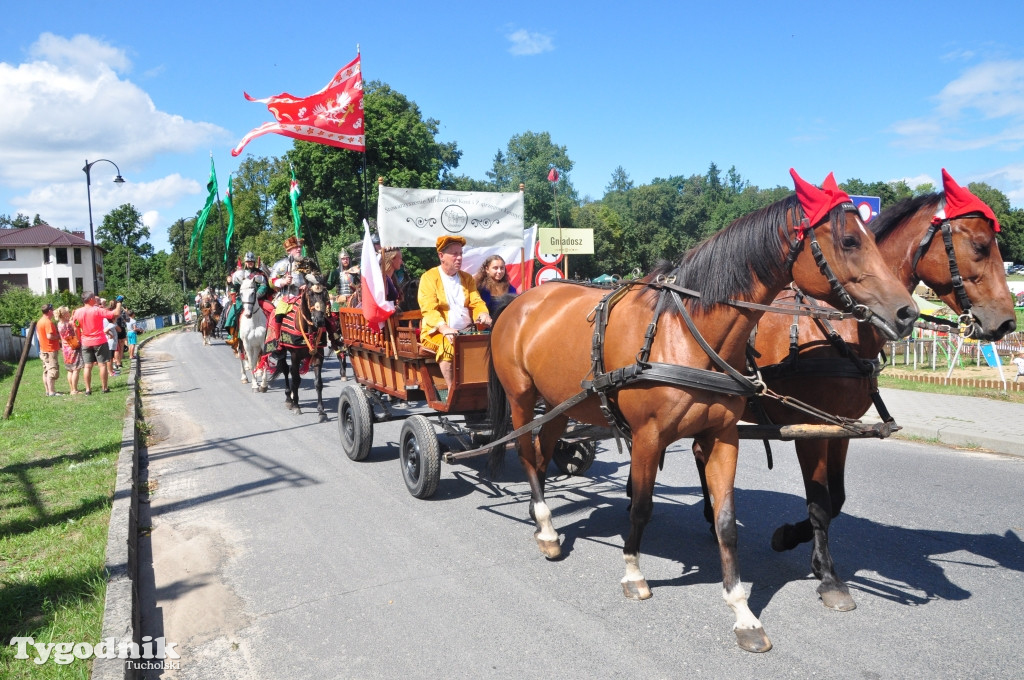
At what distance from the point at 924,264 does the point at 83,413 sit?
12017 millimetres

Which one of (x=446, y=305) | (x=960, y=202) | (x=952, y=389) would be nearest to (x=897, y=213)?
(x=960, y=202)

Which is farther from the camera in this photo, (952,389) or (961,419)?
(952,389)

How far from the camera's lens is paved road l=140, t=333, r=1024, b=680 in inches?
143

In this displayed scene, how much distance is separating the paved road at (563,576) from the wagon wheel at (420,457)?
0.57ft

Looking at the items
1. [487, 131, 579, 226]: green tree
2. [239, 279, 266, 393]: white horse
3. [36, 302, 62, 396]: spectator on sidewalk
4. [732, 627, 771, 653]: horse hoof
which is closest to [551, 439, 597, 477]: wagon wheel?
[732, 627, 771, 653]: horse hoof

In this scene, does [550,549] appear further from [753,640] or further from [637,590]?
[753,640]

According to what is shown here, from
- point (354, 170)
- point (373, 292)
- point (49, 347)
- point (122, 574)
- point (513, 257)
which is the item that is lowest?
point (122, 574)

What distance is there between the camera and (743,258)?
375 centimetres

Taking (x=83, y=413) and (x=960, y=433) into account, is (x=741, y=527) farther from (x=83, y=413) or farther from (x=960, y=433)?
(x=83, y=413)

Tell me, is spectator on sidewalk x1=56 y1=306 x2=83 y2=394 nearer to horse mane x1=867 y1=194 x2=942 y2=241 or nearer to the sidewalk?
the sidewalk

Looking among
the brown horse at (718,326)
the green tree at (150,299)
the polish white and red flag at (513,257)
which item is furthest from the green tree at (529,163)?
the brown horse at (718,326)

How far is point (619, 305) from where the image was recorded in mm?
4379

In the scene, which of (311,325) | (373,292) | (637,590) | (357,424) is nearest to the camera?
(637,590)

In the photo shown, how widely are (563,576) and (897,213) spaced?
117 inches
